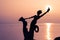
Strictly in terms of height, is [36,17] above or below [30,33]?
above

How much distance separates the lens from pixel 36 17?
11.3 metres

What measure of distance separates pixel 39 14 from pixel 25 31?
1.02m

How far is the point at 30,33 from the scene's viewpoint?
11266mm

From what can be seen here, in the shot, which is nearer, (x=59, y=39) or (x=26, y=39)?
(x=59, y=39)

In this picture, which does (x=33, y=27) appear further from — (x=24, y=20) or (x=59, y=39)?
(x=59, y=39)

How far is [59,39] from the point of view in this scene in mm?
10031

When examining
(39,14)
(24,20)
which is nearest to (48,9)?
(39,14)

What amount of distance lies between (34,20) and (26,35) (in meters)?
0.78

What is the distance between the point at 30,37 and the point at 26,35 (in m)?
0.20

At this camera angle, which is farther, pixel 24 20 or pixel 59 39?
pixel 24 20

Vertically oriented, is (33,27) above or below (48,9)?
below

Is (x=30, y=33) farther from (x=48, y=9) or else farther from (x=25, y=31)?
(x=48, y=9)

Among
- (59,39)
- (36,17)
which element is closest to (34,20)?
(36,17)

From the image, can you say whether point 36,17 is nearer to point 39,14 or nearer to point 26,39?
point 39,14
